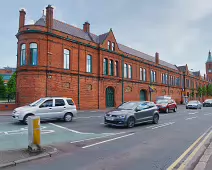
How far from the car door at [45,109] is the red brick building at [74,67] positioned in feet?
34.1

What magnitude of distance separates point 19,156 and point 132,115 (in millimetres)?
7093

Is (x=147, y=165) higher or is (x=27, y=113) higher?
(x=27, y=113)

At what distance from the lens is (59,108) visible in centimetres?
1381

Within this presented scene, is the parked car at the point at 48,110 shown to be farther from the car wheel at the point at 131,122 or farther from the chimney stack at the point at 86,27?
the chimney stack at the point at 86,27

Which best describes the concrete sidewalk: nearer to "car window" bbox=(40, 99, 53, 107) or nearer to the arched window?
"car window" bbox=(40, 99, 53, 107)

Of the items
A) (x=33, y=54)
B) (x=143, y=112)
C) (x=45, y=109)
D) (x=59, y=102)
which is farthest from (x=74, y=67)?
(x=143, y=112)

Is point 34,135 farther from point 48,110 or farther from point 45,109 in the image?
point 48,110

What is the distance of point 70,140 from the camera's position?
823 centimetres

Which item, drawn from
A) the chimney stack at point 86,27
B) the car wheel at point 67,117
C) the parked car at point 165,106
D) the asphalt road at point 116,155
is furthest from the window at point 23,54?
the asphalt road at point 116,155

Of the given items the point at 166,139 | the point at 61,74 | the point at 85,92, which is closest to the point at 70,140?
the point at 166,139

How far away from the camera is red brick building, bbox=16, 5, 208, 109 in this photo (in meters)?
23.7

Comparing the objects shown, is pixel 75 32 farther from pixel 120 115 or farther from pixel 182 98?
pixel 182 98

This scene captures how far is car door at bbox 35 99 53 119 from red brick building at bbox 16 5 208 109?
34.1ft

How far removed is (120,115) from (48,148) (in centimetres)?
538
